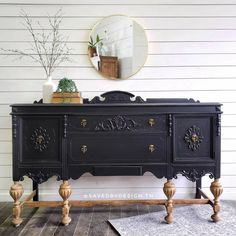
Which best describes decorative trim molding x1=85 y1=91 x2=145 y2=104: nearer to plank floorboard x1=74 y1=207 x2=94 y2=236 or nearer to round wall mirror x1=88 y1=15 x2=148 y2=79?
round wall mirror x1=88 y1=15 x2=148 y2=79

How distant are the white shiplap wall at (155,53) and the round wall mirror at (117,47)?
0.20 feet

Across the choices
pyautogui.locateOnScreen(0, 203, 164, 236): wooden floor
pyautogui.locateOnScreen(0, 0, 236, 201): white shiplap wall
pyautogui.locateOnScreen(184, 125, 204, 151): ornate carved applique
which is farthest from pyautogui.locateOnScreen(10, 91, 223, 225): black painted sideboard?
pyautogui.locateOnScreen(0, 0, 236, 201): white shiplap wall

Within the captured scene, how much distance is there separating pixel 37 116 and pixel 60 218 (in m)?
0.88

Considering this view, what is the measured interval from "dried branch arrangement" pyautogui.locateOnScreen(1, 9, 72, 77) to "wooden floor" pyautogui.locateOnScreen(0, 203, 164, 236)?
1.27m

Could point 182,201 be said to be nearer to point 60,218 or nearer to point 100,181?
point 100,181

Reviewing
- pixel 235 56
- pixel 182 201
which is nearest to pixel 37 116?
pixel 182 201

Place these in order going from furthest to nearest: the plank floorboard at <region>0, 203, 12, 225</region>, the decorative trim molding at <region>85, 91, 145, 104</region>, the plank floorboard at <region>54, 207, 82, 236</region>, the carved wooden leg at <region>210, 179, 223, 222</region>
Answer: the decorative trim molding at <region>85, 91, 145, 104</region> < the plank floorboard at <region>0, 203, 12, 225</region> < the carved wooden leg at <region>210, 179, 223, 222</region> < the plank floorboard at <region>54, 207, 82, 236</region>

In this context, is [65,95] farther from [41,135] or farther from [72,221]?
[72,221]

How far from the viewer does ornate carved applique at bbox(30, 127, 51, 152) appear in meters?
2.05

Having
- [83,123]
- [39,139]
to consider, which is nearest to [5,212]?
[39,139]

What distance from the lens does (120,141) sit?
2074mm

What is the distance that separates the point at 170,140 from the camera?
6.79ft

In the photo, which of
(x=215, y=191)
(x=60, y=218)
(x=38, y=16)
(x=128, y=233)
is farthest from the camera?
(x=38, y=16)

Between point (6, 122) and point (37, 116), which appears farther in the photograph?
point (6, 122)
